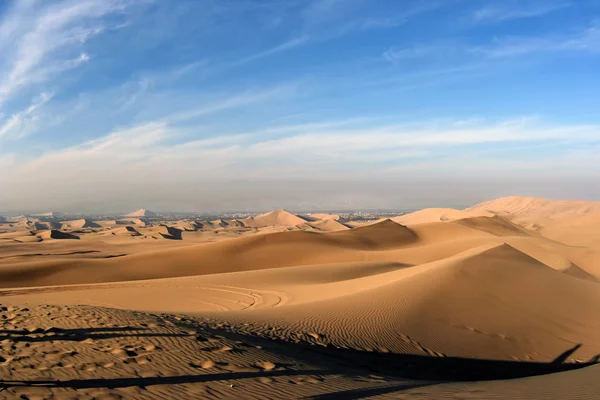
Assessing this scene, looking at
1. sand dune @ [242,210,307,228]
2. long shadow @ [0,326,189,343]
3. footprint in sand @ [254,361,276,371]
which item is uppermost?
long shadow @ [0,326,189,343]

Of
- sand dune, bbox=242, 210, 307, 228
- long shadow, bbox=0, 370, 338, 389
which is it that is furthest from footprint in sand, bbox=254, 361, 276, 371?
sand dune, bbox=242, 210, 307, 228

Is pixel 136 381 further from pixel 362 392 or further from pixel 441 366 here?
pixel 441 366

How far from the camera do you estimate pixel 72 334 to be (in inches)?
336

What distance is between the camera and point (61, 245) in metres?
52.8

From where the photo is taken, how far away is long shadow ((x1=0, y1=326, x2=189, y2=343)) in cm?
812

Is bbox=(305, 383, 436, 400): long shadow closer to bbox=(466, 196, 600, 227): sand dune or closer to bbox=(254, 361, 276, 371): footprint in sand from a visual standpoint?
bbox=(254, 361, 276, 371): footprint in sand

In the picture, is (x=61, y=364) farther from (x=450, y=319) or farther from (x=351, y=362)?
(x=450, y=319)

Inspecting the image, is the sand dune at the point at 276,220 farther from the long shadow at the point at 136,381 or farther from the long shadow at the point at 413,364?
the long shadow at the point at 136,381

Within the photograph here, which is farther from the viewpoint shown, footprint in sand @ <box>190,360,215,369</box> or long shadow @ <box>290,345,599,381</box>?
long shadow @ <box>290,345,599,381</box>

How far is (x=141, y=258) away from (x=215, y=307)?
19612 millimetres

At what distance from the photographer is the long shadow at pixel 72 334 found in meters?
8.12

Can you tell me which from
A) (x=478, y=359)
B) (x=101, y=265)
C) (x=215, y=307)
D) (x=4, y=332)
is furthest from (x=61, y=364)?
(x=101, y=265)

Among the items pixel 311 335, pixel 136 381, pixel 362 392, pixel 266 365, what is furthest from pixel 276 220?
pixel 136 381

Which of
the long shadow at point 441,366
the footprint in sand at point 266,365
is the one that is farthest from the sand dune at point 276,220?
the footprint in sand at point 266,365
